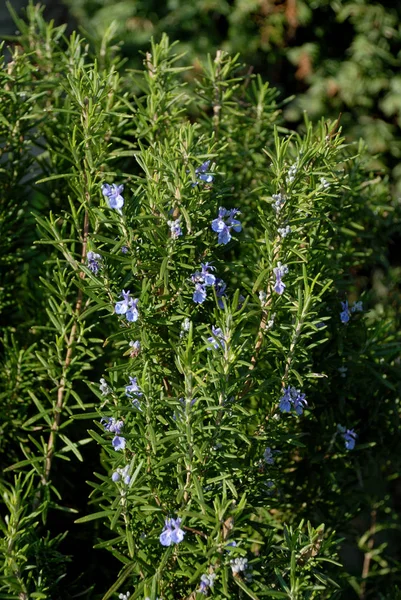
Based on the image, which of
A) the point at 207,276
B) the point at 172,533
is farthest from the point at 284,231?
the point at 172,533

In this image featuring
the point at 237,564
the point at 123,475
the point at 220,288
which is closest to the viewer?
the point at 237,564

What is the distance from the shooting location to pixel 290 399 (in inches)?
58.5

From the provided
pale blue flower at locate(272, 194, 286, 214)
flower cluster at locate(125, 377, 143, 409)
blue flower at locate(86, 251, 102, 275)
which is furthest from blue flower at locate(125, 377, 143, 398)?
pale blue flower at locate(272, 194, 286, 214)

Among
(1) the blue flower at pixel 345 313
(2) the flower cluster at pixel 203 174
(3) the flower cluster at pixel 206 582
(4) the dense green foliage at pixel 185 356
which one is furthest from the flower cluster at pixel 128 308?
(1) the blue flower at pixel 345 313

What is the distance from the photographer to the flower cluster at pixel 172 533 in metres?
1.27

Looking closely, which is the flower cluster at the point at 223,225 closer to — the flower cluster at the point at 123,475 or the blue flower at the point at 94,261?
the blue flower at the point at 94,261

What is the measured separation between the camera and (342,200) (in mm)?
1998

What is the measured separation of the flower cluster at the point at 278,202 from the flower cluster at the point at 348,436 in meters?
0.62

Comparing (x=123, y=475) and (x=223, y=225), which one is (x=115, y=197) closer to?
(x=223, y=225)

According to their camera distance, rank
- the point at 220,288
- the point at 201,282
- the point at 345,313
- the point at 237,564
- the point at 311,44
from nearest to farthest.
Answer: the point at 237,564, the point at 201,282, the point at 220,288, the point at 345,313, the point at 311,44

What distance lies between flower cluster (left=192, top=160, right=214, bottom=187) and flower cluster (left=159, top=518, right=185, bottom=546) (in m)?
0.65

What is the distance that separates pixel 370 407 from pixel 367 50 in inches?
108

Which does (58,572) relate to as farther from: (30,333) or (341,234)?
(341,234)

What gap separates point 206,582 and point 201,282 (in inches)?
22.2
